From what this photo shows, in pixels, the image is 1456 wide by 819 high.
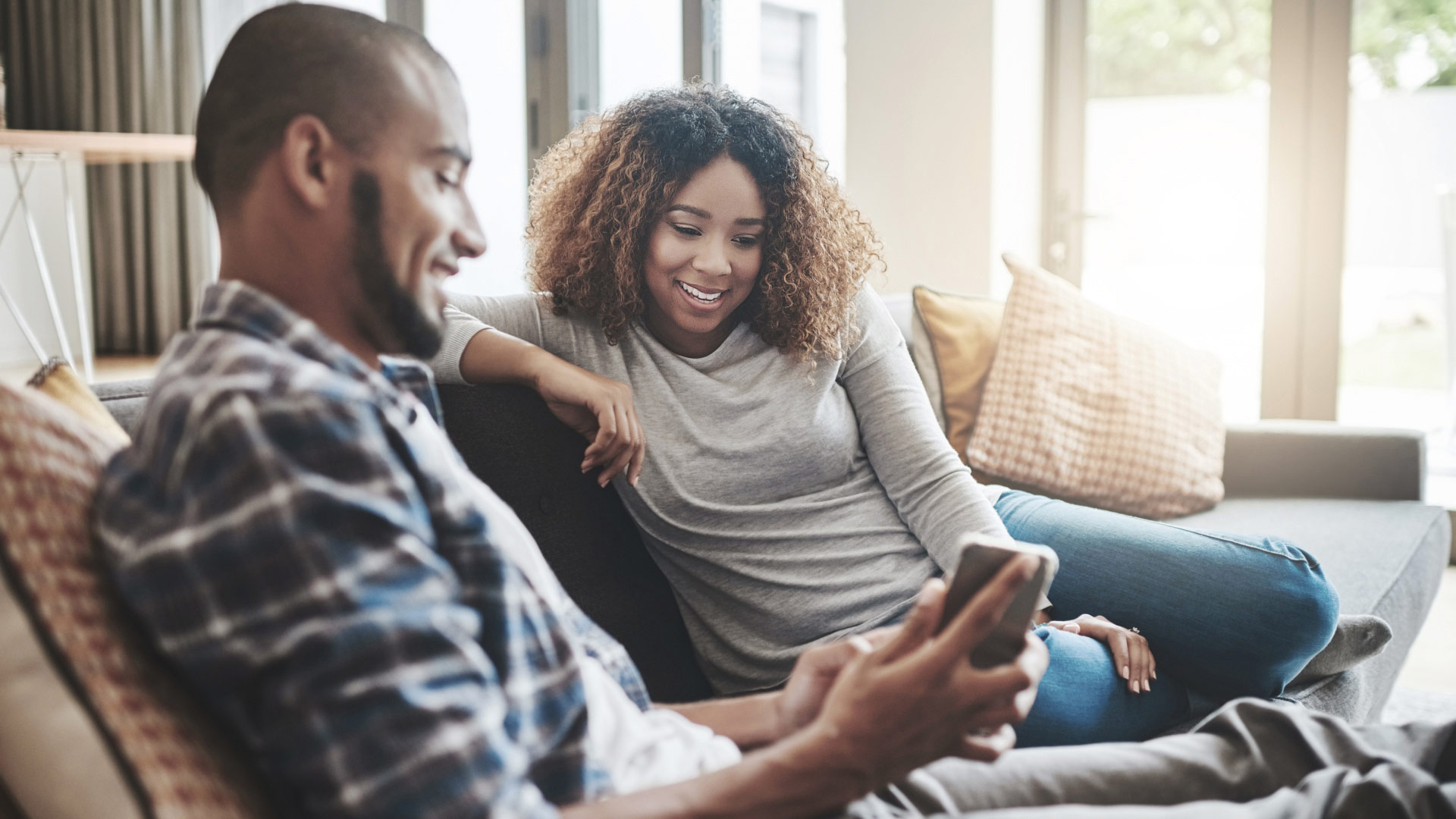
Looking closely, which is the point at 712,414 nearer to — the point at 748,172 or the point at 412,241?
the point at 748,172

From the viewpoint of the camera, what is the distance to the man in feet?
1.90

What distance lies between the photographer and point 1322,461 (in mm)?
2426

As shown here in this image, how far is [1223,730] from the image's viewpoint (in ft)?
3.19

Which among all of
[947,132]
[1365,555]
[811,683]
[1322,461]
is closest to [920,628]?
[811,683]

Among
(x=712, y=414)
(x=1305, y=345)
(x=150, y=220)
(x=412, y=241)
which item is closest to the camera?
(x=412, y=241)

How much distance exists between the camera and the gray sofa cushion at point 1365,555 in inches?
65.6

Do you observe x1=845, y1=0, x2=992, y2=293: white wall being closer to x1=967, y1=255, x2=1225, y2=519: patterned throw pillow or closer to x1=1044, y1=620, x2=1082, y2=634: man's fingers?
x1=967, y1=255, x2=1225, y2=519: patterned throw pillow

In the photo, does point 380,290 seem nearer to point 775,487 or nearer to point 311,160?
point 311,160

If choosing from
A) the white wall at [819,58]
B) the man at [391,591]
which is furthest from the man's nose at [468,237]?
the white wall at [819,58]

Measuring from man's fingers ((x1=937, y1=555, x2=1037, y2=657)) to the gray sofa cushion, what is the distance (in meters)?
1.05

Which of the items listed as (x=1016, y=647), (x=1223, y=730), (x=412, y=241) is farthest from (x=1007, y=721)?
(x=412, y=241)

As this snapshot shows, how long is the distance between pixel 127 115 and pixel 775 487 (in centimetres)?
588

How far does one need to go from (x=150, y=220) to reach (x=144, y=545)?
6299mm

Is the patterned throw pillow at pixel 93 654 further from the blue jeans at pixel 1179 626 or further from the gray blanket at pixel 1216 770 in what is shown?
the blue jeans at pixel 1179 626
